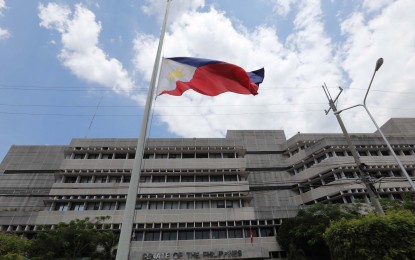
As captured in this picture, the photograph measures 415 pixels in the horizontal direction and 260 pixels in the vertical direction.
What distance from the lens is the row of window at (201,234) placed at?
3200cm

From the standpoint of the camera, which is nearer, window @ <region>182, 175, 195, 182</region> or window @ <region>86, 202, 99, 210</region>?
window @ <region>86, 202, 99, 210</region>

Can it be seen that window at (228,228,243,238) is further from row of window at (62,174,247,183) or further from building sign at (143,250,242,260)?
row of window at (62,174,247,183)

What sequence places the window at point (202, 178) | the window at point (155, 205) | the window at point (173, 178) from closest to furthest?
the window at point (155, 205) → the window at point (173, 178) → the window at point (202, 178)

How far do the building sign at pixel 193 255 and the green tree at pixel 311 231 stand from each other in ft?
19.4

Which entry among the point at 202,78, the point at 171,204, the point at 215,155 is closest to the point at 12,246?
the point at 171,204

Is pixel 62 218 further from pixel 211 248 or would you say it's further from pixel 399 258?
pixel 399 258

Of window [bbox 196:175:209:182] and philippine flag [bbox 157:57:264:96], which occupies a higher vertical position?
window [bbox 196:175:209:182]

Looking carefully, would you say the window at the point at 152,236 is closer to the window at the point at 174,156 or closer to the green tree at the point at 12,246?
the window at the point at 174,156

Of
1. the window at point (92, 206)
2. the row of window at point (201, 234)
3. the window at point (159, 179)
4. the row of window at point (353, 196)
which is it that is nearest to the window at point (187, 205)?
the row of window at point (201, 234)

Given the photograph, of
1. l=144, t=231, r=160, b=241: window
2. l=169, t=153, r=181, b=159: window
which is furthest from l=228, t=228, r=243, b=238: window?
l=169, t=153, r=181, b=159: window

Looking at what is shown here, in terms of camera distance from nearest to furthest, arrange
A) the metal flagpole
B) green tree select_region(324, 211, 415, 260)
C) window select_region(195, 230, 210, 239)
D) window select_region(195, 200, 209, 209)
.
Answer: the metal flagpole → green tree select_region(324, 211, 415, 260) → window select_region(195, 230, 210, 239) → window select_region(195, 200, 209, 209)

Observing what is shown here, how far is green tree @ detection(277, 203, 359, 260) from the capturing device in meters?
26.5

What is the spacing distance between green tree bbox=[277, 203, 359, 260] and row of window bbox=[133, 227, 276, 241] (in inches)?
159

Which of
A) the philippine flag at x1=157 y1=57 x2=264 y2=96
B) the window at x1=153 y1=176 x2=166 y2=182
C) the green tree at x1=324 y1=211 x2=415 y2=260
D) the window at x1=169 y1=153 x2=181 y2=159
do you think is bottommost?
the green tree at x1=324 y1=211 x2=415 y2=260
